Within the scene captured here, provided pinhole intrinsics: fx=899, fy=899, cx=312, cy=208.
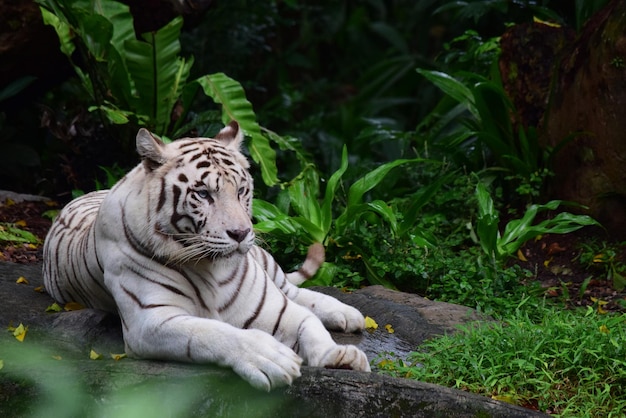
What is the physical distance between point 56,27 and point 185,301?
378cm

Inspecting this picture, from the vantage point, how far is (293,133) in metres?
10.5

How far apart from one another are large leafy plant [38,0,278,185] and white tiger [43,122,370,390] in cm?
257

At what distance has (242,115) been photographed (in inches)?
281

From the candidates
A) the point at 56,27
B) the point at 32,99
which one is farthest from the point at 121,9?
the point at 32,99

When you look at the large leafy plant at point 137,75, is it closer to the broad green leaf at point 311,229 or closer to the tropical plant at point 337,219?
the tropical plant at point 337,219

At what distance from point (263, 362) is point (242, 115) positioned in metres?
3.88

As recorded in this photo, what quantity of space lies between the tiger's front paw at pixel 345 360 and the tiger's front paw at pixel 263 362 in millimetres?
277

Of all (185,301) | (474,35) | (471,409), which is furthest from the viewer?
(474,35)

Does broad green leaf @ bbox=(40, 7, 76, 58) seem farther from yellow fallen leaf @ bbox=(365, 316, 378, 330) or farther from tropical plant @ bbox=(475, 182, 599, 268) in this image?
yellow fallen leaf @ bbox=(365, 316, 378, 330)

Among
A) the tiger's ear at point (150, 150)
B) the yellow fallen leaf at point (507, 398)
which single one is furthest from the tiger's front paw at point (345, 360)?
the tiger's ear at point (150, 150)

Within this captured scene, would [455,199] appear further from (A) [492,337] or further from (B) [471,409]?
(B) [471,409]

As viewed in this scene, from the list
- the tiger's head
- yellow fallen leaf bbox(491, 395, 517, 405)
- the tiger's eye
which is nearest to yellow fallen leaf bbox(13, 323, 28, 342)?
the tiger's head

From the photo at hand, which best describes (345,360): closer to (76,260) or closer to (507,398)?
(507,398)

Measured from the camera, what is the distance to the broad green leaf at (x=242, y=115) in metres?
6.95
